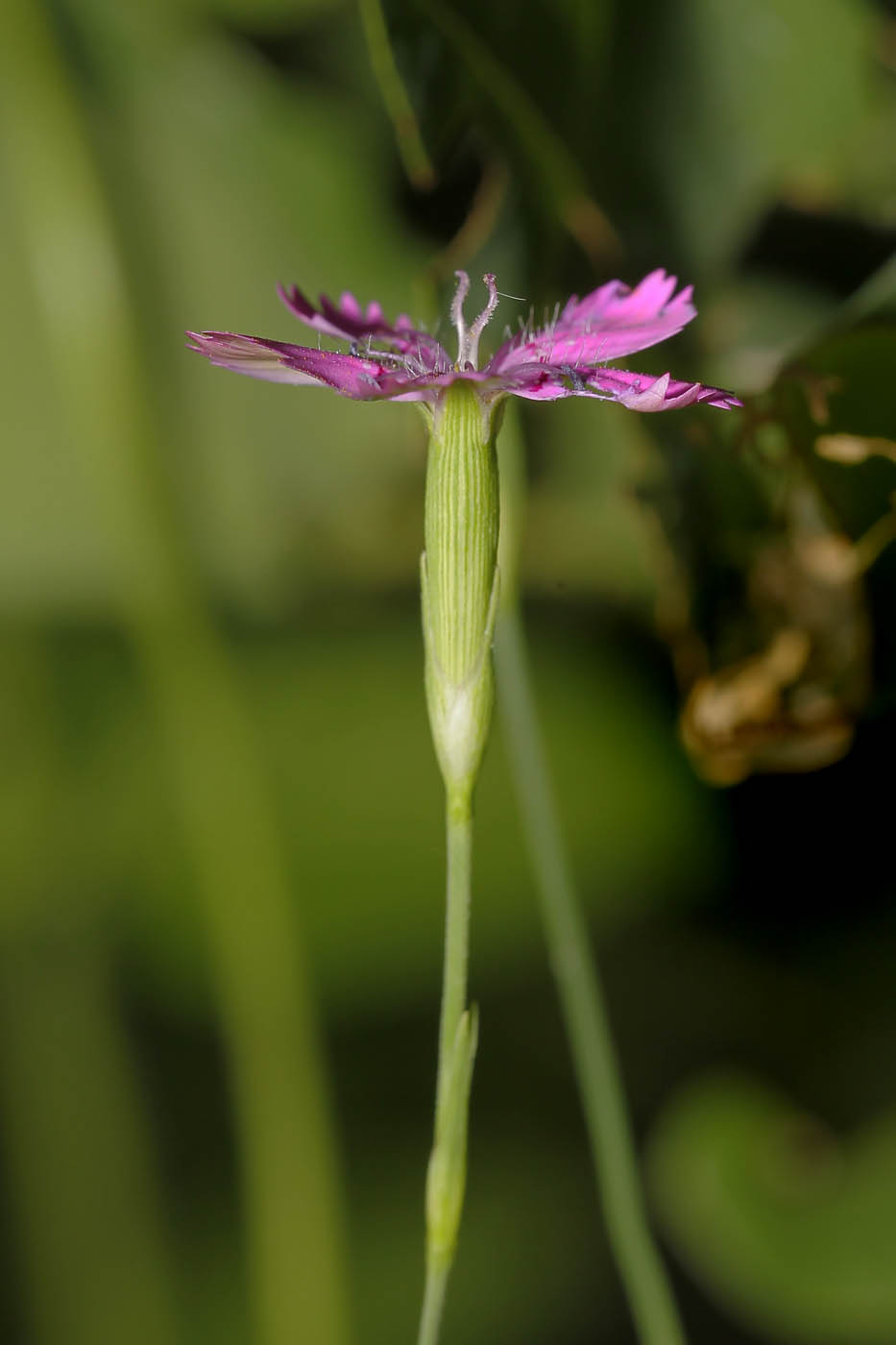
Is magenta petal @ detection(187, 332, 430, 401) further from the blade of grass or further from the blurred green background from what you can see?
the blade of grass

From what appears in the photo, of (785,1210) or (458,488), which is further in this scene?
(785,1210)

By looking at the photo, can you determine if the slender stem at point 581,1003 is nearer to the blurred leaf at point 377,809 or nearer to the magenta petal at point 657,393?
the magenta petal at point 657,393

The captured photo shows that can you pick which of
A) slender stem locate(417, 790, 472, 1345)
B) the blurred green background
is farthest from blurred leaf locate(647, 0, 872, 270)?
slender stem locate(417, 790, 472, 1345)

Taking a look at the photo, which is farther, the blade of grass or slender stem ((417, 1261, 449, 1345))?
the blade of grass

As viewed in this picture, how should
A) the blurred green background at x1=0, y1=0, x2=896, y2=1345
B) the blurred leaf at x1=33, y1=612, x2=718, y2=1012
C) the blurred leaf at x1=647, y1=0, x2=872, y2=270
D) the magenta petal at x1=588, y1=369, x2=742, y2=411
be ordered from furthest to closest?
1. the blurred leaf at x1=33, y1=612, x2=718, y2=1012
2. the blurred green background at x1=0, y1=0, x2=896, y2=1345
3. the blurred leaf at x1=647, y1=0, x2=872, y2=270
4. the magenta petal at x1=588, y1=369, x2=742, y2=411

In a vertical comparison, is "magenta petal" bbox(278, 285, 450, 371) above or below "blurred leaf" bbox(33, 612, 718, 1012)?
above

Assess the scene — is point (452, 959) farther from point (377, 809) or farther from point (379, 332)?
point (377, 809)

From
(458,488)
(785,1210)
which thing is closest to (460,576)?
(458,488)

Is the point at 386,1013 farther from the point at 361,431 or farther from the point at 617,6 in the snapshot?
the point at 617,6
